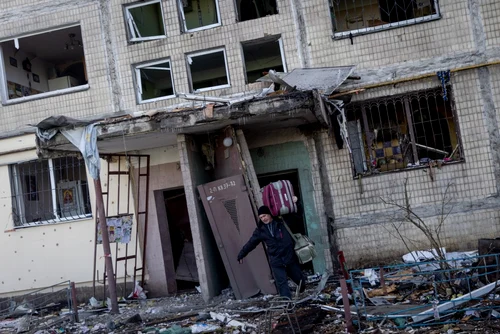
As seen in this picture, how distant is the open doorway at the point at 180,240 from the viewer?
11508 millimetres

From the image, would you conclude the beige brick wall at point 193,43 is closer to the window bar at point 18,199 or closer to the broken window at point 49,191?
the broken window at point 49,191

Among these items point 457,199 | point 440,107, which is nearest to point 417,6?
point 440,107

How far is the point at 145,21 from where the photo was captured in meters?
11.7

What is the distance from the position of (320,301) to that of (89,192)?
5882 mm

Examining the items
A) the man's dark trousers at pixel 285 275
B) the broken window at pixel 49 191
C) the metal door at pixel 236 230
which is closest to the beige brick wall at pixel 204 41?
the broken window at pixel 49 191

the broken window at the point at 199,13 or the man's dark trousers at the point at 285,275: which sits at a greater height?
the broken window at the point at 199,13

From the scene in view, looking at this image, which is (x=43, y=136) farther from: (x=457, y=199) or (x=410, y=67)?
(x=457, y=199)

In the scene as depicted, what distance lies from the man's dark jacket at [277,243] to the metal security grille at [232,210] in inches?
53.0

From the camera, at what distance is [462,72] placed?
9789mm

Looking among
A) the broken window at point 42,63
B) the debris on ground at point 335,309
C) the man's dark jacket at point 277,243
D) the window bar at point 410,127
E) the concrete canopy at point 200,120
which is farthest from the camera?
the broken window at point 42,63

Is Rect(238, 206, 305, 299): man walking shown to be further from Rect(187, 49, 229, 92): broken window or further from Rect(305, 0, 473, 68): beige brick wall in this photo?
Rect(187, 49, 229, 92): broken window

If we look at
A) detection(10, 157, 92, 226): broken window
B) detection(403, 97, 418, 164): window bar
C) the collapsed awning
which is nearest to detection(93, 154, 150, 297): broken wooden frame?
detection(10, 157, 92, 226): broken window

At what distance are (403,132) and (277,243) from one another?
3710 millimetres

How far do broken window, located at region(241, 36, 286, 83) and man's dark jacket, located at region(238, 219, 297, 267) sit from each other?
385cm
